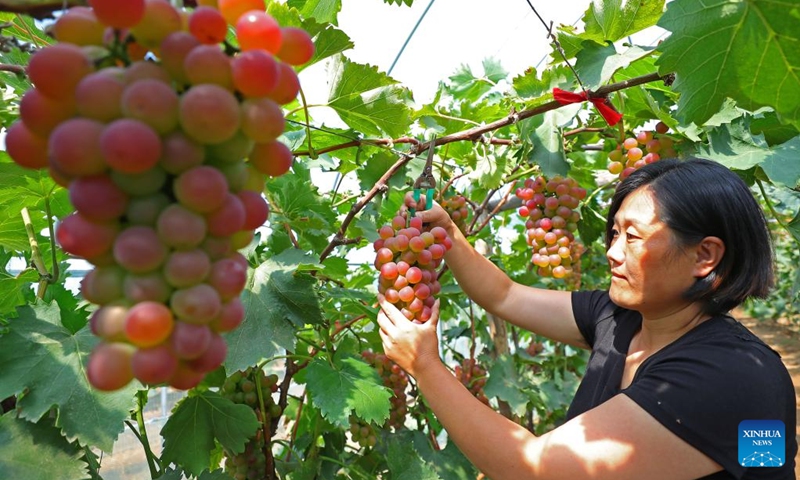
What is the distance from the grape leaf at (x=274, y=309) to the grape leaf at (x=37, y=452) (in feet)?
1.12

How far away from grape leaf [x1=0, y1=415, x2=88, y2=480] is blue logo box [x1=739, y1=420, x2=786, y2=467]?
1.31 m

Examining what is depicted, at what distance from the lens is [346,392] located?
4.87 ft

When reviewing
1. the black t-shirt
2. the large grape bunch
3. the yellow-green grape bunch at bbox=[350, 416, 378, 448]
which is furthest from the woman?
the large grape bunch

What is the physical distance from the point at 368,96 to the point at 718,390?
1.04 m

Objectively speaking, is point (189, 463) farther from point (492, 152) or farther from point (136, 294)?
point (492, 152)

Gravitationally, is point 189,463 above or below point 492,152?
below

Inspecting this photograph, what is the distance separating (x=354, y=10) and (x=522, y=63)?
9.27 ft

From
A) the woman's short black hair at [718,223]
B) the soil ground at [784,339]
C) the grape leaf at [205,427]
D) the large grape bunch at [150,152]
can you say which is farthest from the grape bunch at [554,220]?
the soil ground at [784,339]

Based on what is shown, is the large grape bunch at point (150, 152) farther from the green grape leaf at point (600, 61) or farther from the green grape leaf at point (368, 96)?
the green grape leaf at point (600, 61)

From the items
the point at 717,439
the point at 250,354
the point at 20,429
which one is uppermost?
the point at 717,439

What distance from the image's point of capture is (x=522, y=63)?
658 cm

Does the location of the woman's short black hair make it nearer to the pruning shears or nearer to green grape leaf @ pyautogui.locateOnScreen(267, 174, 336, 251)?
the pruning shears

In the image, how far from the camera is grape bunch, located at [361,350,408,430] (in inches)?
91.4

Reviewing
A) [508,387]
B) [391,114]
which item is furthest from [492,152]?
[508,387]
